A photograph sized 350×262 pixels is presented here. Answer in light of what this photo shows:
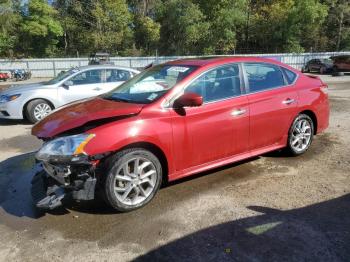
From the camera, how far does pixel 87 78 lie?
9.80 metres

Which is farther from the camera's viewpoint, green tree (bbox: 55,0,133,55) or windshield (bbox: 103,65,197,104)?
green tree (bbox: 55,0,133,55)

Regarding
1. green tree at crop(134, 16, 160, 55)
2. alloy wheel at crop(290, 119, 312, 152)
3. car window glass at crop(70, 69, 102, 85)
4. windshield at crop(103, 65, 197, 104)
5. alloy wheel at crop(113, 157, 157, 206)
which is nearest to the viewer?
alloy wheel at crop(113, 157, 157, 206)

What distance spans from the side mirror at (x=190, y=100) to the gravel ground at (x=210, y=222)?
111 centimetres

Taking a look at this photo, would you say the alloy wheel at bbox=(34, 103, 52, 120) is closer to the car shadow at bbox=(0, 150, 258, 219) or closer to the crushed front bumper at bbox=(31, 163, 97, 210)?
the car shadow at bbox=(0, 150, 258, 219)

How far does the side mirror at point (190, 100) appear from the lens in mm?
4262

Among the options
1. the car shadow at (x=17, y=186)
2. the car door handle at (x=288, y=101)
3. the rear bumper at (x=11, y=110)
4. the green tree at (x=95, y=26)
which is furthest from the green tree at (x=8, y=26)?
the car door handle at (x=288, y=101)

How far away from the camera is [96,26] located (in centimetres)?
3978

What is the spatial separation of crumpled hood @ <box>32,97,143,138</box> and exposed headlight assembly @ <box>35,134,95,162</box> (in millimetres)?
172

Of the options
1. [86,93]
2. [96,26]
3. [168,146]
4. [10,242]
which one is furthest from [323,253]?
[96,26]

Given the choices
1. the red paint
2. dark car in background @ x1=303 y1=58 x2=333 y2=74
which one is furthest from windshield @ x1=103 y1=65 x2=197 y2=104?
dark car in background @ x1=303 y1=58 x2=333 y2=74

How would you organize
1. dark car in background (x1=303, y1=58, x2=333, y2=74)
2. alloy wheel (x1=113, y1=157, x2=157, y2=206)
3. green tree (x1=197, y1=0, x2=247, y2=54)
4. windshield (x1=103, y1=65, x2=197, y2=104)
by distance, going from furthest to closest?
green tree (x1=197, y1=0, x2=247, y2=54)
dark car in background (x1=303, y1=58, x2=333, y2=74)
windshield (x1=103, y1=65, x2=197, y2=104)
alloy wheel (x1=113, y1=157, x2=157, y2=206)

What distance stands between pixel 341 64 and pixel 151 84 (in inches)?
986

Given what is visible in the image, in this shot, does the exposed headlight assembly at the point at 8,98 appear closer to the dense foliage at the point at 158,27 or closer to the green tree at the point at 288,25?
the dense foliage at the point at 158,27

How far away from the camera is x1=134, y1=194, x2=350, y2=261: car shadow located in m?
3.29
